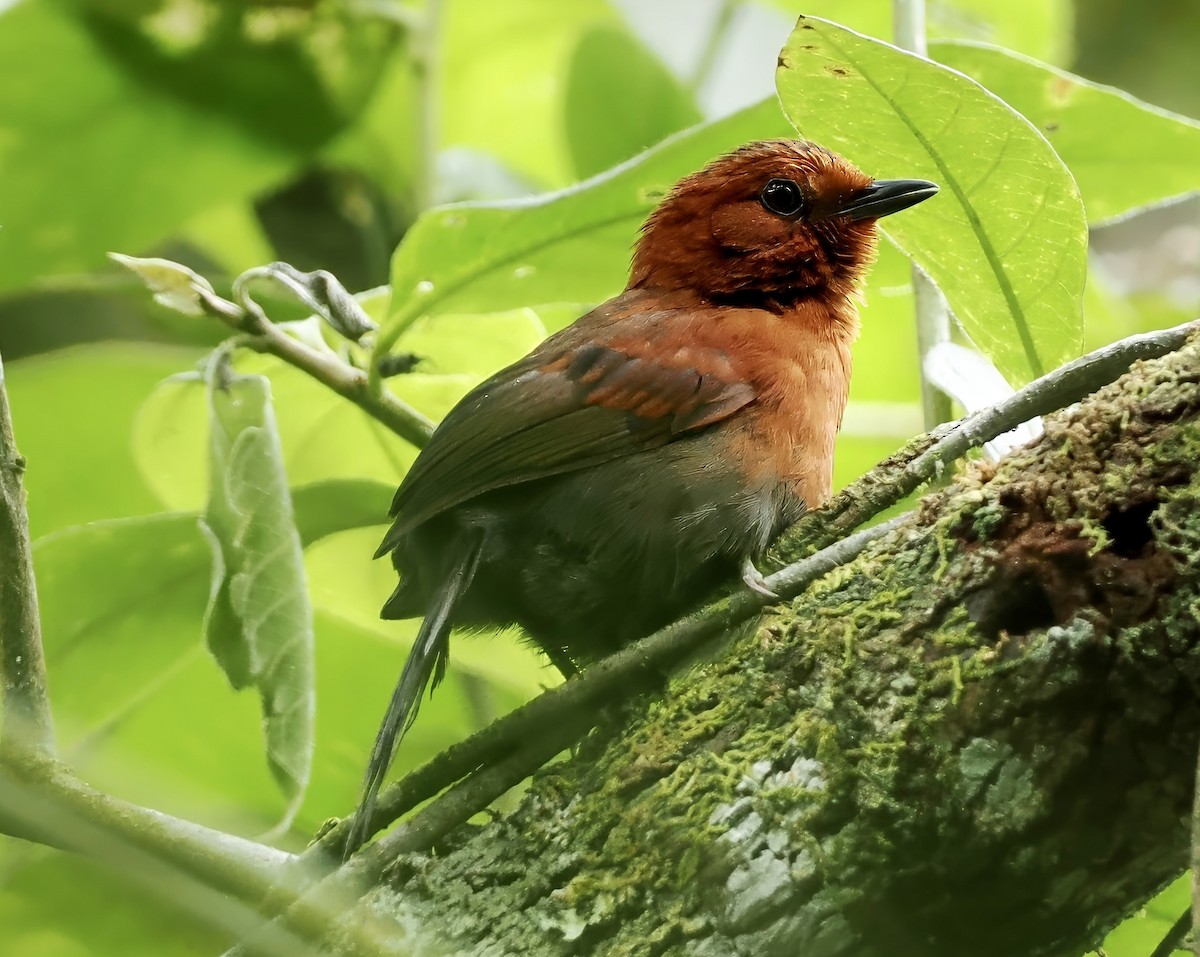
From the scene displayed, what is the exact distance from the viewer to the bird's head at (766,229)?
2.82 metres

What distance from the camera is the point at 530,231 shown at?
8.27 feet

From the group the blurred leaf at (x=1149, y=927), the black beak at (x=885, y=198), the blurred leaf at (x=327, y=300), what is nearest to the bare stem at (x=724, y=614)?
the black beak at (x=885, y=198)

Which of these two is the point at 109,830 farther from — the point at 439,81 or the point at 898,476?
the point at 439,81

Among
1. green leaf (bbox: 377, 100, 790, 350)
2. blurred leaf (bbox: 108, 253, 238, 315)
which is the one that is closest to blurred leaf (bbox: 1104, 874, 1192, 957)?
green leaf (bbox: 377, 100, 790, 350)

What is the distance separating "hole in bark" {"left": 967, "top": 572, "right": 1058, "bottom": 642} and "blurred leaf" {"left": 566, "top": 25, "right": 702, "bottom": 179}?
7.35ft

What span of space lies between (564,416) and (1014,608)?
39.8 inches

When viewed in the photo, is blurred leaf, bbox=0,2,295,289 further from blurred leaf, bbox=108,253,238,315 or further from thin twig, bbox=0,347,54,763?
thin twig, bbox=0,347,54,763

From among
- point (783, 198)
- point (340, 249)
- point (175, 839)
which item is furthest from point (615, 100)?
point (175, 839)

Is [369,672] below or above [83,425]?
below

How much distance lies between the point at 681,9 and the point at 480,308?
179cm

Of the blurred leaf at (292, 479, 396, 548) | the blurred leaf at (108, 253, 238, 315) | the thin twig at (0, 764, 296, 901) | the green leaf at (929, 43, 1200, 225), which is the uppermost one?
the green leaf at (929, 43, 1200, 225)

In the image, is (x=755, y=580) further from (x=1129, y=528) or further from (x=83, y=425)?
(x=83, y=425)

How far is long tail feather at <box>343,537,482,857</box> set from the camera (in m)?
1.96

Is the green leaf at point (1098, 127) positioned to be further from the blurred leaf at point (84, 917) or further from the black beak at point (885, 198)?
the blurred leaf at point (84, 917)
